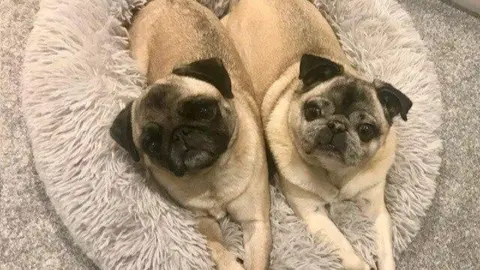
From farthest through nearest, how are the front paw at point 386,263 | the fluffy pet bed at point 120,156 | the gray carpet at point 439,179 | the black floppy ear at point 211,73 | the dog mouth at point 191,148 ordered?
the gray carpet at point 439,179, the front paw at point 386,263, the fluffy pet bed at point 120,156, the black floppy ear at point 211,73, the dog mouth at point 191,148

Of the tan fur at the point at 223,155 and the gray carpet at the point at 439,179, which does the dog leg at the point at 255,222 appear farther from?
the gray carpet at the point at 439,179

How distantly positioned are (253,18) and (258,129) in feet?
1.59

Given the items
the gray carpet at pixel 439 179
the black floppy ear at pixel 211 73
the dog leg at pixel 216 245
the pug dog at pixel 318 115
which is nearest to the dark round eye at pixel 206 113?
the black floppy ear at pixel 211 73

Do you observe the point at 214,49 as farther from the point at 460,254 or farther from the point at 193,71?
the point at 460,254

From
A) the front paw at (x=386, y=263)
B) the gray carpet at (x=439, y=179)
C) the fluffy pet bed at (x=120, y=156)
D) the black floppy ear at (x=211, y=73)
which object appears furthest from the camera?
the gray carpet at (x=439, y=179)

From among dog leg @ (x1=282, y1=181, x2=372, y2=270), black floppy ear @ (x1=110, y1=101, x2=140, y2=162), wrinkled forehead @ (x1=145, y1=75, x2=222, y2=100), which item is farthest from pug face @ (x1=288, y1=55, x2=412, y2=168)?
black floppy ear @ (x1=110, y1=101, x2=140, y2=162)

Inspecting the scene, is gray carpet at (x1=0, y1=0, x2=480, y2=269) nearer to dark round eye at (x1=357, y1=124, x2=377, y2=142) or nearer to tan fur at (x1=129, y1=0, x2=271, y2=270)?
tan fur at (x1=129, y1=0, x2=271, y2=270)

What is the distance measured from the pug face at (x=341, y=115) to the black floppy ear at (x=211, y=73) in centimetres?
27

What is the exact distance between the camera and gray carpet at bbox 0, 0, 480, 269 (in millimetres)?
2258

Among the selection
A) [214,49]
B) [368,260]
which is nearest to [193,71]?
[214,49]

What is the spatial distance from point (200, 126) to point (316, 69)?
46cm

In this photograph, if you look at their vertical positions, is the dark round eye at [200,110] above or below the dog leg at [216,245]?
above

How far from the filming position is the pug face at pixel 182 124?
1757 mm

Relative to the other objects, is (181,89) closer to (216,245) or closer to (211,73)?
(211,73)
